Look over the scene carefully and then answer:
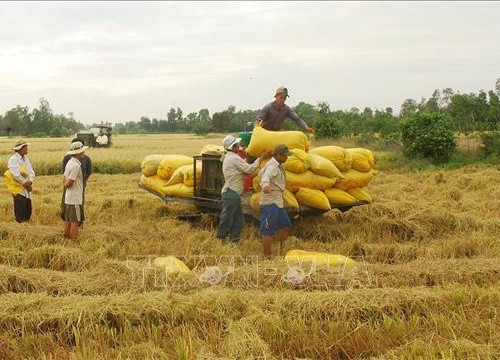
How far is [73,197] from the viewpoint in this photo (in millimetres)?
6719

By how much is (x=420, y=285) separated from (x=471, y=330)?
1.02 meters

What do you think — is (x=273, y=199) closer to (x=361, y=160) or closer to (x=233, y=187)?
(x=233, y=187)

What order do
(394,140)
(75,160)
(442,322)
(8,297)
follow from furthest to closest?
(394,140)
(75,160)
(8,297)
(442,322)

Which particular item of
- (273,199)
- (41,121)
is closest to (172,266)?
(273,199)

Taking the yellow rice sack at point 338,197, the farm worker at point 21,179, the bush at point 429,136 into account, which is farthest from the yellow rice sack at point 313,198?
the bush at point 429,136

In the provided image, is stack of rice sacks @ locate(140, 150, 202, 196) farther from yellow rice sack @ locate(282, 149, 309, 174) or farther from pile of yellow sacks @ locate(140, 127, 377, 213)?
yellow rice sack @ locate(282, 149, 309, 174)

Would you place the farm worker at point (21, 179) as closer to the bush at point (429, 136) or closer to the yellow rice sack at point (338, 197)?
the yellow rice sack at point (338, 197)

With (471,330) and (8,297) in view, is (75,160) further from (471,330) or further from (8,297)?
(471,330)

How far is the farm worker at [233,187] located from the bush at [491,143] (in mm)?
11038

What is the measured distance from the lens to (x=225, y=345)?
3.40 m

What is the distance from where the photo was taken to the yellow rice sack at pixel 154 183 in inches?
333

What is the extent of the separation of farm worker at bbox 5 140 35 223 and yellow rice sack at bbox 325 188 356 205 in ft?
13.3

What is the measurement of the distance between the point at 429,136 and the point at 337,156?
9.61m

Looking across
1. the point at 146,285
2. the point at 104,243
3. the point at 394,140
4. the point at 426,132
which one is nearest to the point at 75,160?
the point at 104,243
